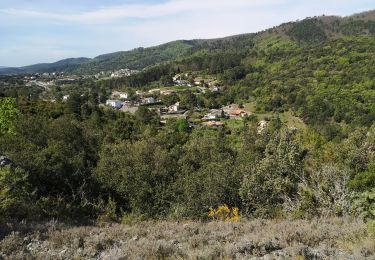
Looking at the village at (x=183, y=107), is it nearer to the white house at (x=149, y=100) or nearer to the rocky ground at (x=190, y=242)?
the white house at (x=149, y=100)

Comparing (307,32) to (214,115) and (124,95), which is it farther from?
(214,115)

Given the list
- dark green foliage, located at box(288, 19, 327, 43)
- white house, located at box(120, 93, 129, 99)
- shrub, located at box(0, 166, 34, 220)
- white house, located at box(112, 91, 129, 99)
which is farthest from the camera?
dark green foliage, located at box(288, 19, 327, 43)

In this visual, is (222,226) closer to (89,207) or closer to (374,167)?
(89,207)

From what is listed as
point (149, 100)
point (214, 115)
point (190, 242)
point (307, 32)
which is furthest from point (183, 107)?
point (307, 32)

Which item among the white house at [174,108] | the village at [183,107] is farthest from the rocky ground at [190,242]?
the white house at [174,108]

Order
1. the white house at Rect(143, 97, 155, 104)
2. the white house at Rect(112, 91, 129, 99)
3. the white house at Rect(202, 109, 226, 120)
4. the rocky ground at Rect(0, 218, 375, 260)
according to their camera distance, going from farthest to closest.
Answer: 1. the white house at Rect(112, 91, 129, 99)
2. the white house at Rect(143, 97, 155, 104)
3. the white house at Rect(202, 109, 226, 120)
4. the rocky ground at Rect(0, 218, 375, 260)

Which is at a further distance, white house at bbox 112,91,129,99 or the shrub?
white house at bbox 112,91,129,99

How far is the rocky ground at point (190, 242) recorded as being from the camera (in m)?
5.02

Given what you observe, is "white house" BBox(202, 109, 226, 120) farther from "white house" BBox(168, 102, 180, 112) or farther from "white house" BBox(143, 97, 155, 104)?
"white house" BBox(143, 97, 155, 104)

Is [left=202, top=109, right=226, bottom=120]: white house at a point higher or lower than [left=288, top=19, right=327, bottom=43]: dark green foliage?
lower

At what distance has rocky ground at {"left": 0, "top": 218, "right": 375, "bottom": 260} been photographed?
16.5ft

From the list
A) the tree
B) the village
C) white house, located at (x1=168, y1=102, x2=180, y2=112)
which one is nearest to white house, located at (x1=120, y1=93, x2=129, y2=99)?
the village

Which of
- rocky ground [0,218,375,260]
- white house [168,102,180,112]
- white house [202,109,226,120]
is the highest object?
rocky ground [0,218,375,260]

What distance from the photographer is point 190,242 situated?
5.71m
